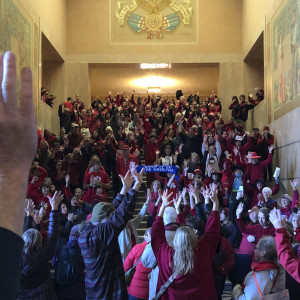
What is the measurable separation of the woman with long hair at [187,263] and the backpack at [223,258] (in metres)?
1.35

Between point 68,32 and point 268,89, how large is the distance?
10.2 m

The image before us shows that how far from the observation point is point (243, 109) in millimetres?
18562

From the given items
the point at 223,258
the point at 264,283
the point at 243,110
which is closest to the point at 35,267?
the point at 264,283

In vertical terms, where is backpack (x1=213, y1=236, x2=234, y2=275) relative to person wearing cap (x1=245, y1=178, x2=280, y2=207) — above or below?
below

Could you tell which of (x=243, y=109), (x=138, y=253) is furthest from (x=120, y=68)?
(x=138, y=253)

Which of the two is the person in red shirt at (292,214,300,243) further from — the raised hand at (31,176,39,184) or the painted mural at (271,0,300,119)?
the painted mural at (271,0,300,119)

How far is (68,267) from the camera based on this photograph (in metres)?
5.95

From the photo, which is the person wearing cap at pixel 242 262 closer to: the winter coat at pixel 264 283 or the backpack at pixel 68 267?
the backpack at pixel 68 267

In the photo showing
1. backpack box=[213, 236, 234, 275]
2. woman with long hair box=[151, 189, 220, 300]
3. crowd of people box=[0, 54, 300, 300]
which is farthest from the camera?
backpack box=[213, 236, 234, 275]

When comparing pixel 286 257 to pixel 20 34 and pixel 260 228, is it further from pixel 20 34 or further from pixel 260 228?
pixel 20 34

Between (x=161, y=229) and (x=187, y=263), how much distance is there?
0.50m

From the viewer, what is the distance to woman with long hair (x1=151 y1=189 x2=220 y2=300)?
12.7 feet

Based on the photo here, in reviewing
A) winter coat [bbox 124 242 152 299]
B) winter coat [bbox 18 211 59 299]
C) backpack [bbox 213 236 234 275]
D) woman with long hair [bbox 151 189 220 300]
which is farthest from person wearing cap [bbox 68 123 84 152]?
woman with long hair [bbox 151 189 220 300]

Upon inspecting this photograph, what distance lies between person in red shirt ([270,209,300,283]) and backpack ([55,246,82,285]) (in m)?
2.88
